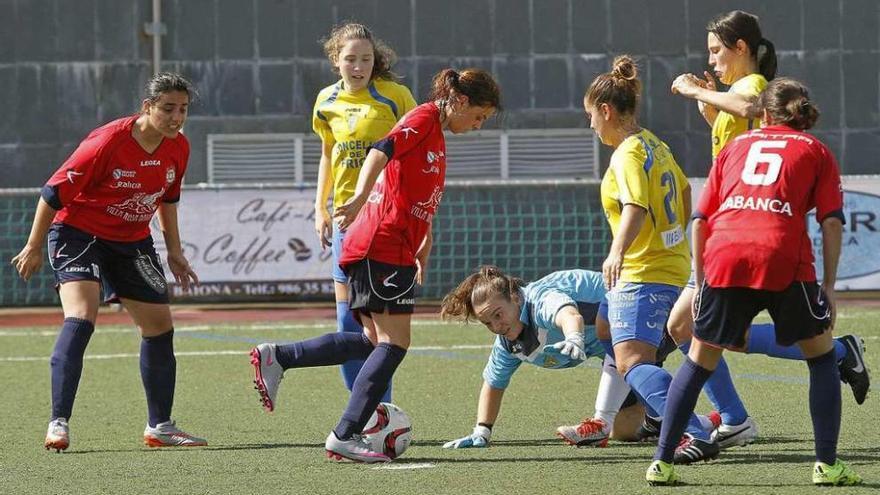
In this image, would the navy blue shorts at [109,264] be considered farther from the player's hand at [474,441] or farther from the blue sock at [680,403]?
the blue sock at [680,403]

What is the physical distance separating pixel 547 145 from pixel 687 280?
1238 centimetres

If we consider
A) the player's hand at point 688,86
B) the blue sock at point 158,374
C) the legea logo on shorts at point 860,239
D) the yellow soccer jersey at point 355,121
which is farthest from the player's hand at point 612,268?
the legea logo on shorts at point 860,239

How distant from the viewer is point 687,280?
6.61 meters

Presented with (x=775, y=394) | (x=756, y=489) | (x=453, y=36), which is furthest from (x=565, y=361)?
(x=453, y=36)

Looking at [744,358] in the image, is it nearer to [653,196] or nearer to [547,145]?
[653,196]

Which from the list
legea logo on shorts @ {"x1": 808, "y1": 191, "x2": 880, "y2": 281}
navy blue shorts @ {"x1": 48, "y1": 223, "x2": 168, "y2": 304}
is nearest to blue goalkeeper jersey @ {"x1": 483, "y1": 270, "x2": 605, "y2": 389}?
navy blue shorts @ {"x1": 48, "y1": 223, "x2": 168, "y2": 304}

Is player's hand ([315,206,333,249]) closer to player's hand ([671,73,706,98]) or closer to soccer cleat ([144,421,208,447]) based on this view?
soccer cleat ([144,421,208,447])

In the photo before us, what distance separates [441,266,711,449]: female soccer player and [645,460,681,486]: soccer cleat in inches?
43.3

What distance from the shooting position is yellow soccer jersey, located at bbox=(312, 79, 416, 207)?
7.90m

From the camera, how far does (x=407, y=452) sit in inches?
277

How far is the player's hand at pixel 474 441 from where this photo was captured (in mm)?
7129

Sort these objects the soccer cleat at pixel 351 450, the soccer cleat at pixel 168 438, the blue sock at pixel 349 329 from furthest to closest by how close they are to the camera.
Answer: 1. the blue sock at pixel 349 329
2. the soccer cleat at pixel 168 438
3. the soccer cleat at pixel 351 450

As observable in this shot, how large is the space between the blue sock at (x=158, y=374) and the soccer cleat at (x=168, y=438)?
70 millimetres

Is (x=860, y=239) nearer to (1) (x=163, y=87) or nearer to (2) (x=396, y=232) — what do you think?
(2) (x=396, y=232)
